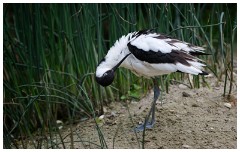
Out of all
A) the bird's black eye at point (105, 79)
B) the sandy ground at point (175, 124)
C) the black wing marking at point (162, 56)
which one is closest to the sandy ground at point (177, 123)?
the sandy ground at point (175, 124)

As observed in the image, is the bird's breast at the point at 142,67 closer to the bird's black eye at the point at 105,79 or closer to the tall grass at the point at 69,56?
the bird's black eye at the point at 105,79

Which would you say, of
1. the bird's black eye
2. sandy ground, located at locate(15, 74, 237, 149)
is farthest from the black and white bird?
sandy ground, located at locate(15, 74, 237, 149)

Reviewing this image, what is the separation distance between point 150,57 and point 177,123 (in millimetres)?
529

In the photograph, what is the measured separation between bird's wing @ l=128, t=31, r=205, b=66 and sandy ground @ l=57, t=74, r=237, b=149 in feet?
1.47

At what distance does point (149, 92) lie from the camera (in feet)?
13.4

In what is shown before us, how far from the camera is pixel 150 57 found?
3.23m

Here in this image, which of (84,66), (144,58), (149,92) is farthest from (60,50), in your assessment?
(144,58)

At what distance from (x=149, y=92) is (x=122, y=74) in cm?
26

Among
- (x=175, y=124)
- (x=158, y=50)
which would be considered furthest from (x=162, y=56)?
(x=175, y=124)

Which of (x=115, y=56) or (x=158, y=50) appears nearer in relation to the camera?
(x=158, y=50)

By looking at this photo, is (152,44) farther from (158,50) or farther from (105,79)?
(105,79)

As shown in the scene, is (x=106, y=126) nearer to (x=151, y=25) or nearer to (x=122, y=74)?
(x=122, y=74)

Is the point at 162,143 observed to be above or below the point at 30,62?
below

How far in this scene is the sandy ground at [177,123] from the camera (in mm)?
3236
